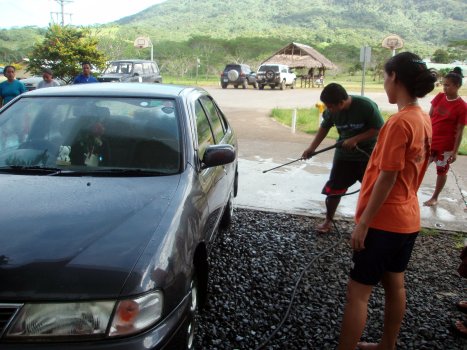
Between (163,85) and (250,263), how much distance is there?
172 centimetres

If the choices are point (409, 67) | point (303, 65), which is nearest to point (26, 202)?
point (409, 67)

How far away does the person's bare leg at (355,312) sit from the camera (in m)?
2.34

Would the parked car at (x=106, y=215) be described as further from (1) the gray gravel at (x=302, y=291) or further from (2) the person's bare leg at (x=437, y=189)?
(2) the person's bare leg at (x=437, y=189)

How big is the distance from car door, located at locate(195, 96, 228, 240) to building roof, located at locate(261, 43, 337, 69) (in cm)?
4210

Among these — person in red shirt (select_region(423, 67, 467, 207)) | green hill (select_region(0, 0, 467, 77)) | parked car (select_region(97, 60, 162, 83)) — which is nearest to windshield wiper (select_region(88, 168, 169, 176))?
person in red shirt (select_region(423, 67, 467, 207))

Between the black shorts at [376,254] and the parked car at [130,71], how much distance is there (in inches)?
732

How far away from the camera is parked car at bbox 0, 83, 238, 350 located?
1.71 meters

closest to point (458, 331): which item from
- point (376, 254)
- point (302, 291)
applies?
point (302, 291)

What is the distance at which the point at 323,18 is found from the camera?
136375 millimetres

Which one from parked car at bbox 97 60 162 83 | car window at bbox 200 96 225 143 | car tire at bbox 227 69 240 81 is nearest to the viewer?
car window at bbox 200 96 225 143

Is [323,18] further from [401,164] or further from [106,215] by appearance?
[106,215]

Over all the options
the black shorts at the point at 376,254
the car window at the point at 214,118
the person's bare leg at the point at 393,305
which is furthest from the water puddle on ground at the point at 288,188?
the black shorts at the point at 376,254

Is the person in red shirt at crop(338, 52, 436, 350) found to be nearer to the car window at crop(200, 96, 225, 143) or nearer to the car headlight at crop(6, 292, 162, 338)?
the car headlight at crop(6, 292, 162, 338)

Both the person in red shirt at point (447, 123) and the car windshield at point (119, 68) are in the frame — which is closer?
the person in red shirt at point (447, 123)
